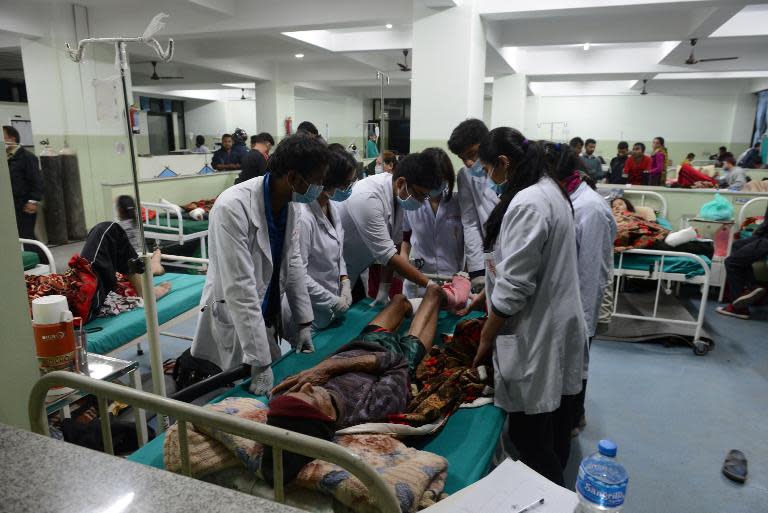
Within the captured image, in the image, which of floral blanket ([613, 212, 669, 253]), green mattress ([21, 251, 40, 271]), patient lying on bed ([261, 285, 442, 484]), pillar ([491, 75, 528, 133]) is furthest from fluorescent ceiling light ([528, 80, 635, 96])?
patient lying on bed ([261, 285, 442, 484])

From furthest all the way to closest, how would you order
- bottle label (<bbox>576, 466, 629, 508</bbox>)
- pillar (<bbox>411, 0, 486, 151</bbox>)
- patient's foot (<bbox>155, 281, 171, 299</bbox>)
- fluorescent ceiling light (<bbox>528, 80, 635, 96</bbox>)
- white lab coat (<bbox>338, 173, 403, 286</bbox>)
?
fluorescent ceiling light (<bbox>528, 80, 635, 96</bbox>) → pillar (<bbox>411, 0, 486, 151</bbox>) → patient's foot (<bbox>155, 281, 171, 299</bbox>) → white lab coat (<bbox>338, 173, 403, 286</bbox>) → bottle label (<bbox>576, 466, 629, 508</bbox>)

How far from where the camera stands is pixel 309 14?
17.9 feet

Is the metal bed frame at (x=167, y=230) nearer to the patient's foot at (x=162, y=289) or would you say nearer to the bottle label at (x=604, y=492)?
the patient's foot at (x=162, y=289)

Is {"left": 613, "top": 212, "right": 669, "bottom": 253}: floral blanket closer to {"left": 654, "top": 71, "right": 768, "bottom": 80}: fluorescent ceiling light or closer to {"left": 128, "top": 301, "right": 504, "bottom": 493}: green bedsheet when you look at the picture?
{"left": 128, "top": 301, "right": 504, "bottom": 493}: green bedsheet

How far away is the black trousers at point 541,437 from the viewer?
179 centimetres

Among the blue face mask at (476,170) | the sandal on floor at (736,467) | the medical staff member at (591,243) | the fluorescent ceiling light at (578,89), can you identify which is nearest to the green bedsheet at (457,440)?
the medical staff member at (591,243)

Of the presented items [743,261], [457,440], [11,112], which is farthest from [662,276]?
[11,112]

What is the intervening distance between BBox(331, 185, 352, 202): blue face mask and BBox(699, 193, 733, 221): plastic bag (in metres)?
3.89

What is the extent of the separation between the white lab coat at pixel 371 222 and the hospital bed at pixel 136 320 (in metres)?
1.06

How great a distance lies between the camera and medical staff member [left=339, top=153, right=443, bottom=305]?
8.10ft

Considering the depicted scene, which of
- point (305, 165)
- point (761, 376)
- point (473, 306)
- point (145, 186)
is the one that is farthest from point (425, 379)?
point (145, 186)

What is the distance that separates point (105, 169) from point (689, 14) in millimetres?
7439

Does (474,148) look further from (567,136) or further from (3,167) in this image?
(567,136)

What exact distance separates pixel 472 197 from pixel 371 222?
630 millimetres
